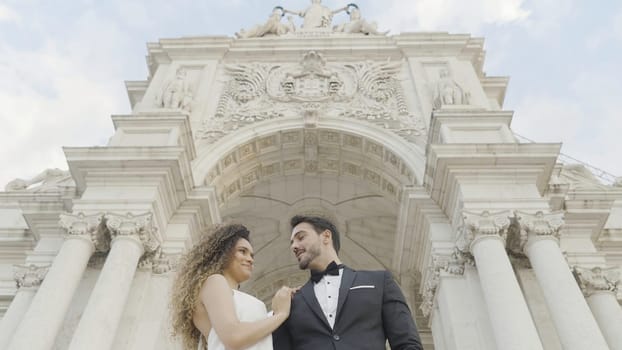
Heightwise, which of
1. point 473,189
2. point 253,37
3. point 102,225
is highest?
point 253,37

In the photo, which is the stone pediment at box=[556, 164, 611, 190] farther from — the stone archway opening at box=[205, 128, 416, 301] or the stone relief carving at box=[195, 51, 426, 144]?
the stone archway opening at box=[205, 128, 416, 301]

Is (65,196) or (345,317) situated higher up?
(65,196)

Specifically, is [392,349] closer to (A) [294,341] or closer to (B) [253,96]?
(A) [294,341]

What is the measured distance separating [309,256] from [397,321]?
0.72 m

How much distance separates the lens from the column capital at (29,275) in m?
10.3

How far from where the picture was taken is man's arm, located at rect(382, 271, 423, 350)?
3.24 meters

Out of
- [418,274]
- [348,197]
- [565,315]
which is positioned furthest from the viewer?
[348,197]

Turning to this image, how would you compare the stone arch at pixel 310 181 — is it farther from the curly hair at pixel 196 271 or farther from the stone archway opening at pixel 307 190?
the curly hair at pixel 196 271

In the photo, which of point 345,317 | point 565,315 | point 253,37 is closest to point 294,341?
point 345,317

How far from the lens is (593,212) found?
11.5 m

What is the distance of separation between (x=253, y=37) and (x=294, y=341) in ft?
52.0

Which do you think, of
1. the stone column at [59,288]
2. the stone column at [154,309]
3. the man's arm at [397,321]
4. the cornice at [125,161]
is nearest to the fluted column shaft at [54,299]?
the stone column at [59,288]

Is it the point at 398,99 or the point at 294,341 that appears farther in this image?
the point at 398,99

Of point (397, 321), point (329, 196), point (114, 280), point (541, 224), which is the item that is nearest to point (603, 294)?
point (541, 224)
